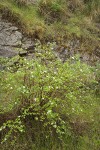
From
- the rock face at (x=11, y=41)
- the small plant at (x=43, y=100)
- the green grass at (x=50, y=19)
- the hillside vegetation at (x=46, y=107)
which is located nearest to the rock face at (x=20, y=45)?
the rock face at (x=11, y=41)

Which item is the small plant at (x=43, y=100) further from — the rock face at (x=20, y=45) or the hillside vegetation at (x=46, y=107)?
the rock face at (x=20, y=45)

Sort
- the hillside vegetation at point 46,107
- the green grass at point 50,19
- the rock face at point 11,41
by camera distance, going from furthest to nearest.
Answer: the green grass at point 50,19 → the rock face at point 11,41 → the hillside vegetation at point 46,107

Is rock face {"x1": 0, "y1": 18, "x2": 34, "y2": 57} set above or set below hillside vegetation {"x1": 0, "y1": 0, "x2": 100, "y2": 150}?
below

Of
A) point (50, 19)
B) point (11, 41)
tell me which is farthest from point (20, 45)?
point (50, 19)

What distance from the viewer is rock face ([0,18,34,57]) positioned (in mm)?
8273

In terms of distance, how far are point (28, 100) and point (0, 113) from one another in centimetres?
60

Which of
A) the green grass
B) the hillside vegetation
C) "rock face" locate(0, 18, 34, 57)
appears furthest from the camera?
the green grass

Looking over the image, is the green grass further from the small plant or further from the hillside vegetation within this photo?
the small plant

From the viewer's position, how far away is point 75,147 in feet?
17.9

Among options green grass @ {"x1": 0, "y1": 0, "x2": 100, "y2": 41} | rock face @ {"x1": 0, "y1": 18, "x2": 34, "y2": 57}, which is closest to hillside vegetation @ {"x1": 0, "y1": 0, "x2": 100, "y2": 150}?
rock face @ {"x1": 0, "y1": 18, "x2": 34, "y2": 57}

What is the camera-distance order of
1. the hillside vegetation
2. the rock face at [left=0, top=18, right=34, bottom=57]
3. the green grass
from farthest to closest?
the green grass < the rock face at [left=0, top=18, right=34, bottom=57] < the hillside vegetation

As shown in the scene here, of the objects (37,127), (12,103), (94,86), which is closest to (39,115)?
(37,127)

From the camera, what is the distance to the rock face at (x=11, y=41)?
326 inches

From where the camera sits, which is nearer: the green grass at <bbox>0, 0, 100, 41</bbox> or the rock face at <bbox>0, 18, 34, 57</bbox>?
the rock face at <bbox>0, 18, 34, 57</bbox>
